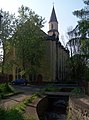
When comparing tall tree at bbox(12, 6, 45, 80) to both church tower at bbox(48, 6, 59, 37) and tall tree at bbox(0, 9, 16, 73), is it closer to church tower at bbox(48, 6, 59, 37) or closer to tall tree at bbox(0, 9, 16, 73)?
tall tree at bbox(0, 9, 16, 73)

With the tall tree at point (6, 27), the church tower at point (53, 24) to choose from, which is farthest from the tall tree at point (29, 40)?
the church tower at point (53, 24)

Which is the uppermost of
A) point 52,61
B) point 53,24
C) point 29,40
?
point 53,24

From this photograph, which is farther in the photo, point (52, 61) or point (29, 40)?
point (52, 61)

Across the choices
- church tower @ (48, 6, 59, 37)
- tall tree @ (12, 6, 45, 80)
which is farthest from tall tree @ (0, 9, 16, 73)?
church tower @ (48, 6, 59, 37)

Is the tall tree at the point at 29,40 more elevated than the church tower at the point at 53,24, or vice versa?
the church tower at the point at 53,24

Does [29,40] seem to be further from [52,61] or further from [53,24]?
[53,24]

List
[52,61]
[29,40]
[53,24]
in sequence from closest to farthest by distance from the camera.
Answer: [29,40] < [52,61] < [53,24]

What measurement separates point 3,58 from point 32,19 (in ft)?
33.4

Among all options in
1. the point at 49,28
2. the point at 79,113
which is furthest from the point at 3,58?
the point at 79,113

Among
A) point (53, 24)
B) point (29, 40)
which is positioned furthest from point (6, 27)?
point (53, 24)

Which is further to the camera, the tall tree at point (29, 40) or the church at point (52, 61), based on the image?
the church at point (52, 61)

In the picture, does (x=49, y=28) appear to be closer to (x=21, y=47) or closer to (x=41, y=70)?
(x=41, y=70)

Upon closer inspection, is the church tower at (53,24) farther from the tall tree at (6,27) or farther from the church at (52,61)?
the tall tree at (6,27)

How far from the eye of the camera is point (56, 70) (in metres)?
70.3
